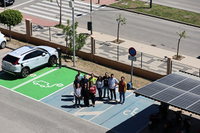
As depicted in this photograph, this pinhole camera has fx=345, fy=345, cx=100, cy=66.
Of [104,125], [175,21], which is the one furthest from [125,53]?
[175,21]

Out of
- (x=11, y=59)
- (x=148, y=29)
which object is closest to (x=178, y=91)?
(x=11, y=59)

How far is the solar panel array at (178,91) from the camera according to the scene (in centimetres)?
1554

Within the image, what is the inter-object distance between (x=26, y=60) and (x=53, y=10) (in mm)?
16737

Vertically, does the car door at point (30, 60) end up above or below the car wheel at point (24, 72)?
above

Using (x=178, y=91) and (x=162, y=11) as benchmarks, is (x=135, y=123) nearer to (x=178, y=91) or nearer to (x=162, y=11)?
(x=178, y=91)

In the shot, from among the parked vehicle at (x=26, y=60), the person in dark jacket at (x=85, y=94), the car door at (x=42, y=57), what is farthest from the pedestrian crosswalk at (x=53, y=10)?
the person in dark jacket at (x=85, y=94)

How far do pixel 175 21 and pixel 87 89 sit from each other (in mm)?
19896

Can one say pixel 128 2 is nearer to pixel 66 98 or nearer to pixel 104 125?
pixel 66 98

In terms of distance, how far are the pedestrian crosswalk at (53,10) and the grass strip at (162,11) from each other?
140 inches

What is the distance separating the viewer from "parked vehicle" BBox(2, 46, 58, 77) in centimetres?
2306

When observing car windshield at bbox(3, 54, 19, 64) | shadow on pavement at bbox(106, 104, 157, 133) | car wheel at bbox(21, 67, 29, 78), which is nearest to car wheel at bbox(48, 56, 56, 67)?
car wheel at bbox(21, 67, 29, 78)

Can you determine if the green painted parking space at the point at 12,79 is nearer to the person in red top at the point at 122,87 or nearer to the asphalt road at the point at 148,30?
the person in red top at the point at 122,87

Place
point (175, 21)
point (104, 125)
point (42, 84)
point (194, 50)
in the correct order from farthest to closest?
point (175, 21) → point (194, 50) → point (42, 84) → point (104, 125)

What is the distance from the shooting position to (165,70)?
945 inches
